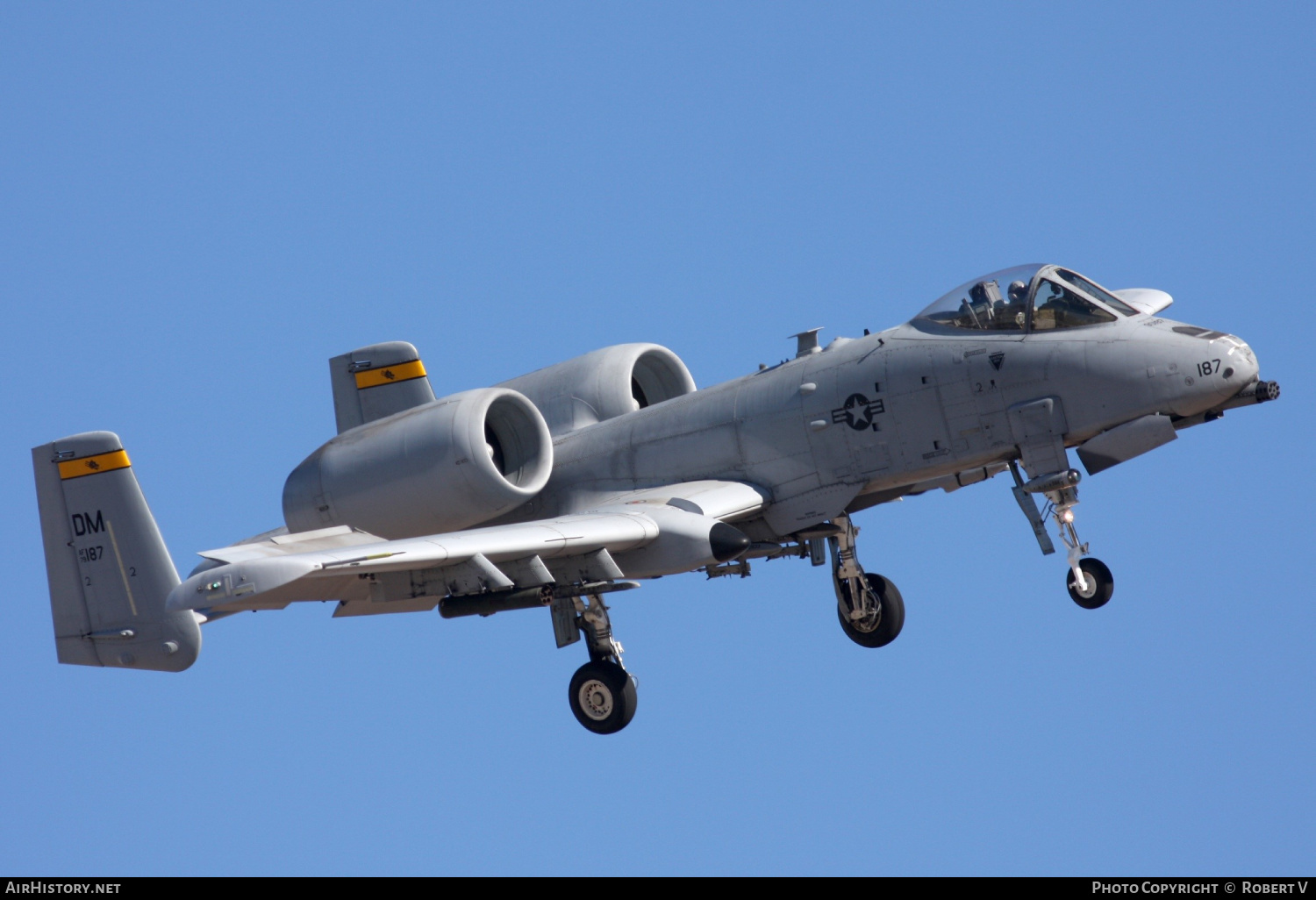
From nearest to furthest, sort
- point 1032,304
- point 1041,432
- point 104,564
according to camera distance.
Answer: point 1041,432
point 1032,304
point 104,564

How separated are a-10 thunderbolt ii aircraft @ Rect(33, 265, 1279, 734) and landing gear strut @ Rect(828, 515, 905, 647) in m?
0.03

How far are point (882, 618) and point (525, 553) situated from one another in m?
4.13

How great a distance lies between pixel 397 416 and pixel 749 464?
140 inches

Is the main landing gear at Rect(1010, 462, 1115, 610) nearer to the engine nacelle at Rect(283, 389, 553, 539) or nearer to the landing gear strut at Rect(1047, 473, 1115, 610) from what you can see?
the landing gear strut at Rect(1047, 473, 1115, 610)

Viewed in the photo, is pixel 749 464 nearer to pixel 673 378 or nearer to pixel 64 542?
pixel 673 378

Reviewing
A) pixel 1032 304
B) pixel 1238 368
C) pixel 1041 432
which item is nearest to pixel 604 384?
pixel 1032 304

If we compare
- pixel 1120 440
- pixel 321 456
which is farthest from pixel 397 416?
pixel 1120 440

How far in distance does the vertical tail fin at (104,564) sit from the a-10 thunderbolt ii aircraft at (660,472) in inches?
0.8

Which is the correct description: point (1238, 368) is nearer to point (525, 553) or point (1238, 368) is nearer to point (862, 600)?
point (862, 600)

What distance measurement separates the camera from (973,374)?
1630 centimetres

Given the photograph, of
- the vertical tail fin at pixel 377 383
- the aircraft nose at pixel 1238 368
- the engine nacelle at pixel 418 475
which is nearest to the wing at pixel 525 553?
the engine nacelle at pixel 418 475

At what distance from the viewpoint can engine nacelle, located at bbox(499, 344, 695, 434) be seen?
1891 cm

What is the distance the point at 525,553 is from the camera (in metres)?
15.7

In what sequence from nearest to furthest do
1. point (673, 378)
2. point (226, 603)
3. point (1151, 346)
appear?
point (226, 603), point (1151, 346), point (673, 378)
